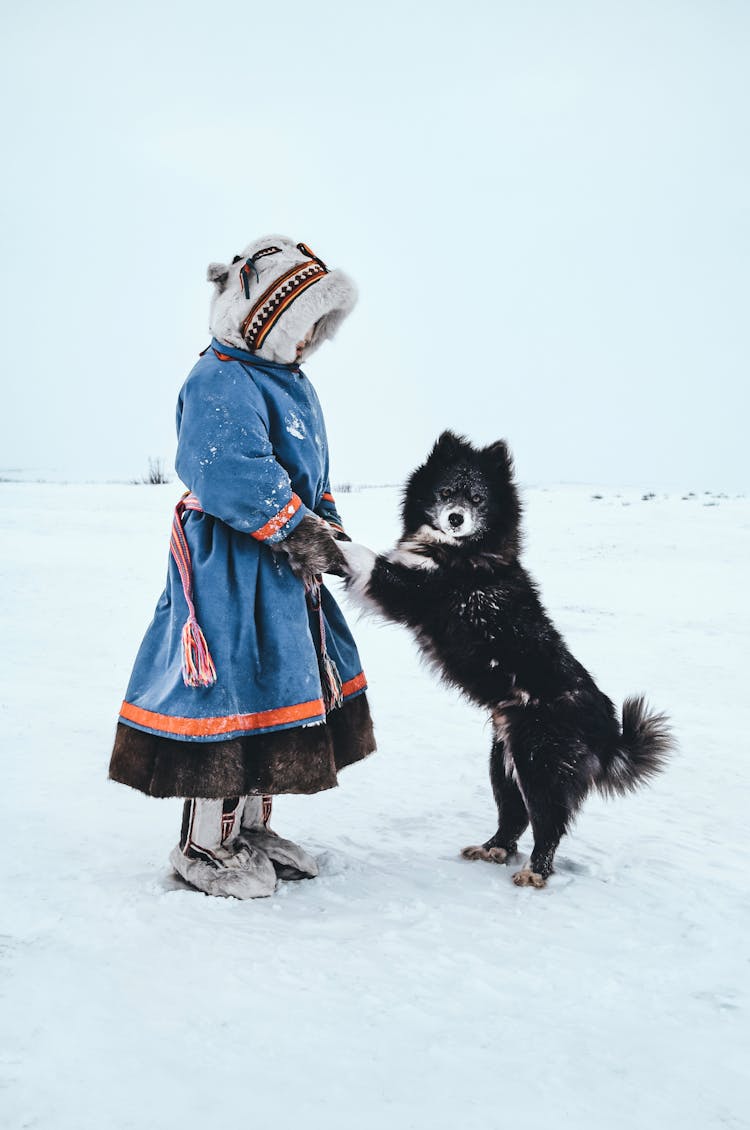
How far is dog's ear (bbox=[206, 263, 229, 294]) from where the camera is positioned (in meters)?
2.65

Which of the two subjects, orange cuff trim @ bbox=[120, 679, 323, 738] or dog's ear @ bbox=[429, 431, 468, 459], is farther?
dog's ear @ bbox=[429, 431, 468, 459]

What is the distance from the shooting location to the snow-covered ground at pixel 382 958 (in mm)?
1466

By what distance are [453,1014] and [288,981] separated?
39cm

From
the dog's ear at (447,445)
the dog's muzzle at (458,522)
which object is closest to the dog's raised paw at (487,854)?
the dog's muzzle at (458,522)

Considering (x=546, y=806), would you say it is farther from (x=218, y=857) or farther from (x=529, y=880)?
(x=218, y=857)

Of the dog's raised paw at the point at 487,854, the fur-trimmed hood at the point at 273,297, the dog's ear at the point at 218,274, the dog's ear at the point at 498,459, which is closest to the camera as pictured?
the fur-trimmed hood at the point at 273,297

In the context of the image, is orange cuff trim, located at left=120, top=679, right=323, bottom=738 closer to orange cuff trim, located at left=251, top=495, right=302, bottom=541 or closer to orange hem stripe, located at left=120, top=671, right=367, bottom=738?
orange hem stripe, located at left=120, top=671, right=367, bottom=738

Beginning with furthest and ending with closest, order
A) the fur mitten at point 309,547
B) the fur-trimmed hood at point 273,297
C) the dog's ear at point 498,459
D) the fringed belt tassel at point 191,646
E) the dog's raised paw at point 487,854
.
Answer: the dog's ear at point 498,459
the dog's raised paw at point 487,854
the fur-trimmed hood at point 273,297
the fur mitten at point 309,547
the fringed belt tassel at point 191,646

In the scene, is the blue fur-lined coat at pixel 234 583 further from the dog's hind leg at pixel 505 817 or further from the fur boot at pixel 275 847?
the dog's hind leg at pixel 505 817

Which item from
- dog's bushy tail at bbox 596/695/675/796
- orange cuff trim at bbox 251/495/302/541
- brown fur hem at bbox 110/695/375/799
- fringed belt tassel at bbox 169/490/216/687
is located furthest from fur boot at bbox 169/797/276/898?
dog's bushy tail at bbox 596/695/675/796

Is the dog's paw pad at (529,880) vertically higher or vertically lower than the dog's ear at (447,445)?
lower

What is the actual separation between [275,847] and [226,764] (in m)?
0.46

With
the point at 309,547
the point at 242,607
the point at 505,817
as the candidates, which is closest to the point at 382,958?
the point at 505,817

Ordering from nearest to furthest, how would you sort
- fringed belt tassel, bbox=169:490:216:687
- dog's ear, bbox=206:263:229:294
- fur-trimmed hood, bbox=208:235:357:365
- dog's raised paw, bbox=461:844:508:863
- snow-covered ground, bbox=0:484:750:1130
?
1. snow-covered ground, bbox=0:484:750:1130
2. fringed belt tassel, bbox=169:490:216:687
3. fur-trimmed hood, bbox=208:235:357:365
4. dog's ear, bbox=206:263:229:294
5. dog's raised paw, bbox=461:844:508:863
